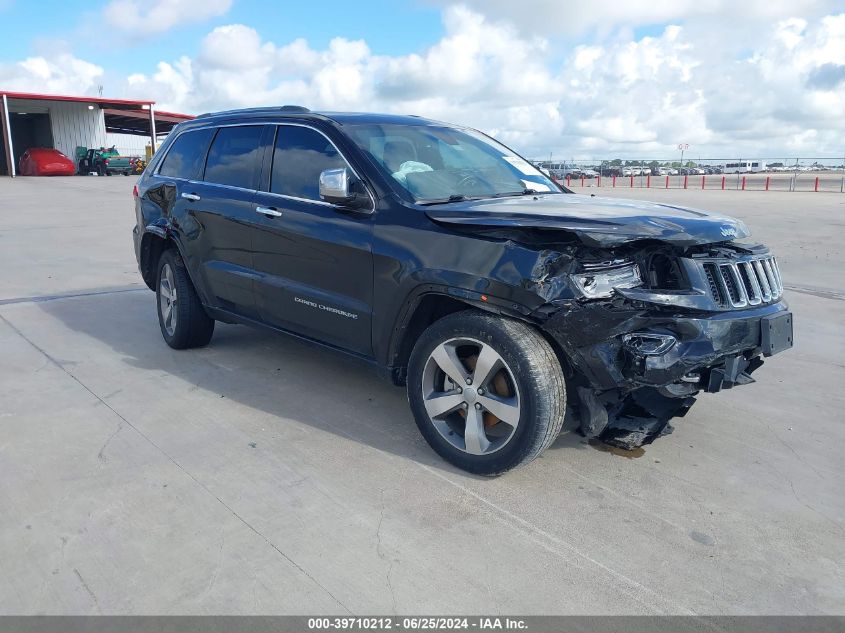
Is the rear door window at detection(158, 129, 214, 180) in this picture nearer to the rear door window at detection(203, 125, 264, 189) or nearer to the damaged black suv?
the rear door window at detection(203, 125, 264, 189)

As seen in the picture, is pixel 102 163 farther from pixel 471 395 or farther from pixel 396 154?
pixel 471 395

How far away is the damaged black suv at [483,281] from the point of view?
3.20 metres

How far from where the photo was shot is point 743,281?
11.3 ft

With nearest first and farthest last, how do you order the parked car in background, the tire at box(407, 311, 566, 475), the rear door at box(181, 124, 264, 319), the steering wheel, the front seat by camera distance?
the tire at box(407, 311, 566, 475)
the front seat
the steering wheel
the rear door at box(181, 124, 264, 319)
the parked car in background

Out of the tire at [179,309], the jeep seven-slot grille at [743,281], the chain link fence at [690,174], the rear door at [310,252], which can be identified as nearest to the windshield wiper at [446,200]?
the rear door at [310,252]

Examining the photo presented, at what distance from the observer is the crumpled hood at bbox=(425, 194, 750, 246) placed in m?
3.13

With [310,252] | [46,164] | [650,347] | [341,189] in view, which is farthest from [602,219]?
[46,164]

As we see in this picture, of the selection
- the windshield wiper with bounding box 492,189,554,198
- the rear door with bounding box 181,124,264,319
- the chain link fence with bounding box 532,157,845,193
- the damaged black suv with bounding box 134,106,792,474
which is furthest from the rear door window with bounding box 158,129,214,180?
the chain link fence with bounding box 532,157,845,193

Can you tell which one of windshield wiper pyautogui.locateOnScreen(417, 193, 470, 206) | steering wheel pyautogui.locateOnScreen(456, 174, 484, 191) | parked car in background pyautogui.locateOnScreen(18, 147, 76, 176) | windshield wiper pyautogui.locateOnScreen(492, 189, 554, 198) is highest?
parked car in background pyautogui.locateOnScreen(18, 147, 76, 176)

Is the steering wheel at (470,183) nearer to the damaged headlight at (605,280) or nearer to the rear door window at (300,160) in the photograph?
the rear door window at (300,160)

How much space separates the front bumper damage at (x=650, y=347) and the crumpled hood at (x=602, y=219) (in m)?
0.31

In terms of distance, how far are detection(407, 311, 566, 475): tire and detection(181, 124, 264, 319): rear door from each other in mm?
1714

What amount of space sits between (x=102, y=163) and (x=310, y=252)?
41.6 m
